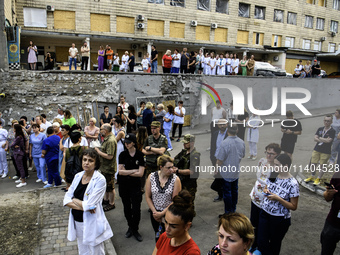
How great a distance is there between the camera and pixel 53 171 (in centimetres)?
766

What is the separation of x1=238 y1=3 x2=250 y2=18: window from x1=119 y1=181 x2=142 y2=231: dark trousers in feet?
98.8

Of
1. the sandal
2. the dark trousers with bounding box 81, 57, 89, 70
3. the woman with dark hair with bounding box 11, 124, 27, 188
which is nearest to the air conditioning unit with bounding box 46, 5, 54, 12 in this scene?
the dark trousers with bounding box 81, 57, 89, 70

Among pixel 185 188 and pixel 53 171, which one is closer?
pixel 185 188

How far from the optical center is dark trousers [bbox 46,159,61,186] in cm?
754

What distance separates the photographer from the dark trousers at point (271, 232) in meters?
3.77

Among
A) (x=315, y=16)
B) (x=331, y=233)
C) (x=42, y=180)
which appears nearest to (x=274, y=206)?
(x=331, y=233)

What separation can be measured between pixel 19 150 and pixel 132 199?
204 inches

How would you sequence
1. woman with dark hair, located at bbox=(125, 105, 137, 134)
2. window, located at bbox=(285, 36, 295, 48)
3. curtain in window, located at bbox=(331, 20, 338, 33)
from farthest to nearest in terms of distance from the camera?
curtain in window, located at bbox=(331, 20, 338, 33) → window, located at bbox=(285, 36, 295, 48) → woman with dark hair, located at bbox=(125, 105, 137, 134)

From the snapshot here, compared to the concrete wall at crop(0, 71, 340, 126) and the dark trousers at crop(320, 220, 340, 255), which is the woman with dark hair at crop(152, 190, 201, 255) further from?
the concrete wall at crop(0, 71, 340, 126)

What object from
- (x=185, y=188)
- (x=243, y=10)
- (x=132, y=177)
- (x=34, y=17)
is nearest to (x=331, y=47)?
(x=243, y=10)

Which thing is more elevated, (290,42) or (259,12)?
(259,12)

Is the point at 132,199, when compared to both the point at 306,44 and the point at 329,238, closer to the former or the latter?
the point at 329,238

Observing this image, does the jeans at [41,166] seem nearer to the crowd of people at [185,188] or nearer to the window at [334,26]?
the crowd of people at [185,188]

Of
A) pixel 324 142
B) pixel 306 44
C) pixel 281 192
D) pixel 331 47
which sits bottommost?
pixel 281 192
